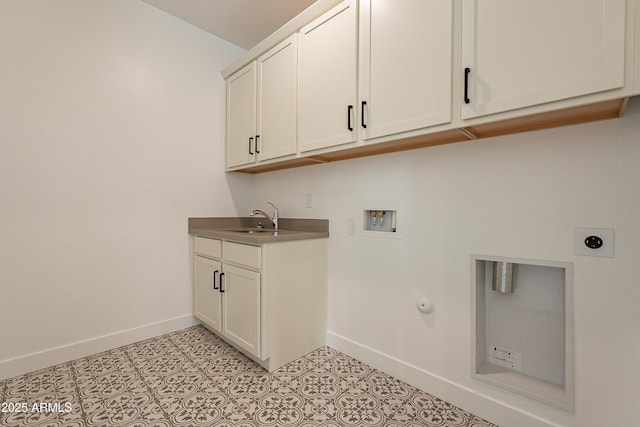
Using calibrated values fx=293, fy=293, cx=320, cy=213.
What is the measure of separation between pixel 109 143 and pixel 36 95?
453 mm

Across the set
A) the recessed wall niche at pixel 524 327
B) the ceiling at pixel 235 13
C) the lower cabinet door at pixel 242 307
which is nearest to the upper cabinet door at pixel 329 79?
the ceiling at pixel 235 13

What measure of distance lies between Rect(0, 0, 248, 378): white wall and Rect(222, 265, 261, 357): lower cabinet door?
0.67 metres

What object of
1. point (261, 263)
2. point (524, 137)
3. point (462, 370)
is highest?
point (524, 137)

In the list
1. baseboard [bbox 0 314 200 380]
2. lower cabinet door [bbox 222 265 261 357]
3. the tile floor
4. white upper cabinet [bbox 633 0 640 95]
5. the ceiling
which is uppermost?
the ceiling

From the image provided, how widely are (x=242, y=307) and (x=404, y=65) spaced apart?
5.77 ft

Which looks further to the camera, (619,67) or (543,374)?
(543,374)

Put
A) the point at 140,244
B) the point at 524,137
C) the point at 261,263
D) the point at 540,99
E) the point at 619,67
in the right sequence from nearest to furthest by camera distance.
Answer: the point at 619,67 < the point at 540,99 < the point at 524,137 < the point at 261,263 < the point at 140,244

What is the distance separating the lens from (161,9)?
2377mm

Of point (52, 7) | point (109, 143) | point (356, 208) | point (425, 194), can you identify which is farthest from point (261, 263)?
point (52, 7)

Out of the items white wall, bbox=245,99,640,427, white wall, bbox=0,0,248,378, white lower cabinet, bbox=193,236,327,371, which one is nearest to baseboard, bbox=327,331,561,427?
white wall, bbox=245,99,640,427

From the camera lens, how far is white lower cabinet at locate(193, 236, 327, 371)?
1859 mm

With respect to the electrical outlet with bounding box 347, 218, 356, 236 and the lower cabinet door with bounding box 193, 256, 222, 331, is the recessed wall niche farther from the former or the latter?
the lower cabinet door with bounding box 193, 256, 222, 331

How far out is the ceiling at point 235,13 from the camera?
226 centimetres

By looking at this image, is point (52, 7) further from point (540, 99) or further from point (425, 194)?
point (540, 99)
